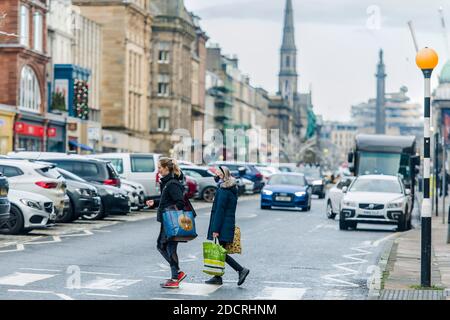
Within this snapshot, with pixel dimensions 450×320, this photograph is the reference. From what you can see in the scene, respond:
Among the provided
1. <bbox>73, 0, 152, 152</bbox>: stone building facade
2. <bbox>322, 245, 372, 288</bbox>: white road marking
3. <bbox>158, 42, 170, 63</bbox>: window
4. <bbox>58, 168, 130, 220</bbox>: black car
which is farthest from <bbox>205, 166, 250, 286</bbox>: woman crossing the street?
<bbox>158, 42, 170, 63</bbox>: window

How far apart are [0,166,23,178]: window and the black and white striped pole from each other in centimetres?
1423

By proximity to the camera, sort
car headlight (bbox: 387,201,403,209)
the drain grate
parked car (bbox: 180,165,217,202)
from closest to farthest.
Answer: the drain grate, car headlight (bbox: 387,201,403,209), parked car (bbox: 180,165,217,202)

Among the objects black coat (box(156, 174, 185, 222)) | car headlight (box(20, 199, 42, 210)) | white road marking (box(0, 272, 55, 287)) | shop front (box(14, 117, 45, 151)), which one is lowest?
white road marking (box(0, 272, 55, 287))

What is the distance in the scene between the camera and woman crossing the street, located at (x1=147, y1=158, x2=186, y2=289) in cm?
1744

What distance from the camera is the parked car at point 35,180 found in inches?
1190

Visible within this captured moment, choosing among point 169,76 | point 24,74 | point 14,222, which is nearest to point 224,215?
point 14,222

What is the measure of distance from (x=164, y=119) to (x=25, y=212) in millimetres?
89702

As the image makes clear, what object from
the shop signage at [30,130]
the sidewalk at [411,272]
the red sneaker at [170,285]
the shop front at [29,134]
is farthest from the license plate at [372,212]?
the shop signage at [30,130]

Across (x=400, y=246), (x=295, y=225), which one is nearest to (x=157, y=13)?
(x=295, y=225)

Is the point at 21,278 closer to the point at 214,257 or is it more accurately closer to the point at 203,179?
the point at 214,257

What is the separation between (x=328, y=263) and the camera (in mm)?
22922

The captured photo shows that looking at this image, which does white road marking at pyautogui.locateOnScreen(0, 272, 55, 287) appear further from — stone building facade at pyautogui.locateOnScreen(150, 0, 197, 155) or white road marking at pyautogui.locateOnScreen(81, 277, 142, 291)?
stone building facade at pyautogui.locateOnScreen(150, 0, 197, 155)
